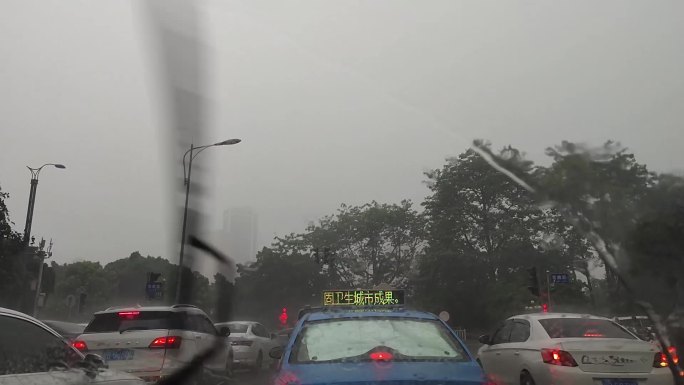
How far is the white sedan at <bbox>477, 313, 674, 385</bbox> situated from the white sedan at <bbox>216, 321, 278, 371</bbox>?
7248 millimetres

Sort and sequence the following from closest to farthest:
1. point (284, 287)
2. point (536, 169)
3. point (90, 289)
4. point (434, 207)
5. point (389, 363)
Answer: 1. point (389, 363)
2. point (536, 169)
3. point (434, 207)
4. point (284, 287)
5. point (90, 289)

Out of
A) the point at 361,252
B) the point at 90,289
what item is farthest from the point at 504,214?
the point at 90,289

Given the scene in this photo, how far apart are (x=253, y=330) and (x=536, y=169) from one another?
9.64m

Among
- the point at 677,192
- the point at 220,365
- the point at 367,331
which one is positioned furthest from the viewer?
the point at 220,365

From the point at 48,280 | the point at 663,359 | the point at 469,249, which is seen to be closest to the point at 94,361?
the point at 663,359

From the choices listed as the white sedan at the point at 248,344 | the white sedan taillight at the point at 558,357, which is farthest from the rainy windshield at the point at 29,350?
the white sedan at the point at 248,344

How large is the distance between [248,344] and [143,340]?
244 inches

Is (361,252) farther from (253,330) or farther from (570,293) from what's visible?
(253,330)

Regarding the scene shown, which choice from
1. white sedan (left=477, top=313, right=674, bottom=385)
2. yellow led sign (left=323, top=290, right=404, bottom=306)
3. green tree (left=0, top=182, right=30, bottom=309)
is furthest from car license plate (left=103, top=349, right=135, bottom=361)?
green tree (left=0, top=182, right=30, bottom=309)

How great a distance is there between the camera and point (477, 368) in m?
4.26

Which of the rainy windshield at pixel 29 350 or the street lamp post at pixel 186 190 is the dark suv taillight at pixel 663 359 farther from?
the street lamp post at pixel 186 190

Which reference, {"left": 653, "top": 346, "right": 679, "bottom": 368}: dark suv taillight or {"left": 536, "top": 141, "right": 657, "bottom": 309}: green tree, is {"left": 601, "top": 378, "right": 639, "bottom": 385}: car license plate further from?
{"left": 536, "top": 141, "right": 657, "bottom": 309}: green tree

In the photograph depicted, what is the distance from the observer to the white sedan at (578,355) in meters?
6.79

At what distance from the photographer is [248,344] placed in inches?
554
